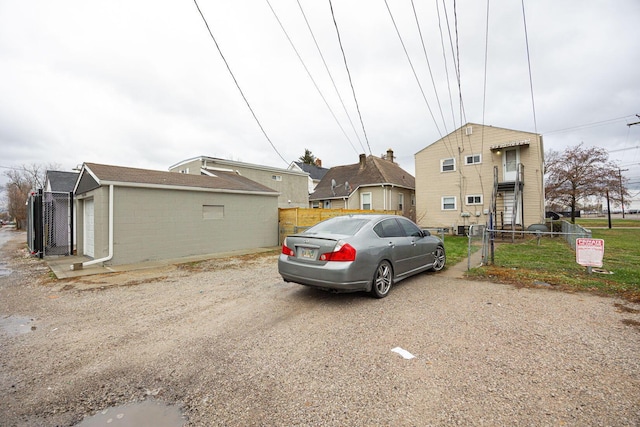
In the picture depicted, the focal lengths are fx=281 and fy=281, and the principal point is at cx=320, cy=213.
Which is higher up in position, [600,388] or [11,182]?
[11,182]

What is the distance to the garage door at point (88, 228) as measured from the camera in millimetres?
10444

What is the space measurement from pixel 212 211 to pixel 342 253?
856 centimetres

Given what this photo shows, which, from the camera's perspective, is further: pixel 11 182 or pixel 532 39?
pixel 11 182

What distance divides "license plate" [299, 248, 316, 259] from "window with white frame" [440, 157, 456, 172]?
55.8ft

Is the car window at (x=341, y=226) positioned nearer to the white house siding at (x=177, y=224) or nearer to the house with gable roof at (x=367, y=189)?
the white house siding at (x=177, y=224)

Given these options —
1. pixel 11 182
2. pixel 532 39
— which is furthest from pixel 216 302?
pixel 11 182

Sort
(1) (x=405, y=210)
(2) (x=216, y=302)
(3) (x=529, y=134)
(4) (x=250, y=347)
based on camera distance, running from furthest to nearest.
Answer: (1) (x=405, y=210) → (3) (x=529, y=134) → (2) (x=216, y=302) → (4) (x=250, y=347)

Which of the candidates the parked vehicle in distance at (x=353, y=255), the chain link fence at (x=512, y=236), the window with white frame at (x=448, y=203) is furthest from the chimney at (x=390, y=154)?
the parked vehicle in distance at (x=353, y=255)

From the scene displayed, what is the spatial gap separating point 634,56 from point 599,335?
414 inches

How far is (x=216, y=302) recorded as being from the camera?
5.02 m

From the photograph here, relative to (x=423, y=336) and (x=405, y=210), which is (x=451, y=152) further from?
(x=423, y=336)

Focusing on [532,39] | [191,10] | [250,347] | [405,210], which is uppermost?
[532,39]

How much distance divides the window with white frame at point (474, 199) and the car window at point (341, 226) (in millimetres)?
15494

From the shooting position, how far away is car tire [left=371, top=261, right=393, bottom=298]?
479cm
